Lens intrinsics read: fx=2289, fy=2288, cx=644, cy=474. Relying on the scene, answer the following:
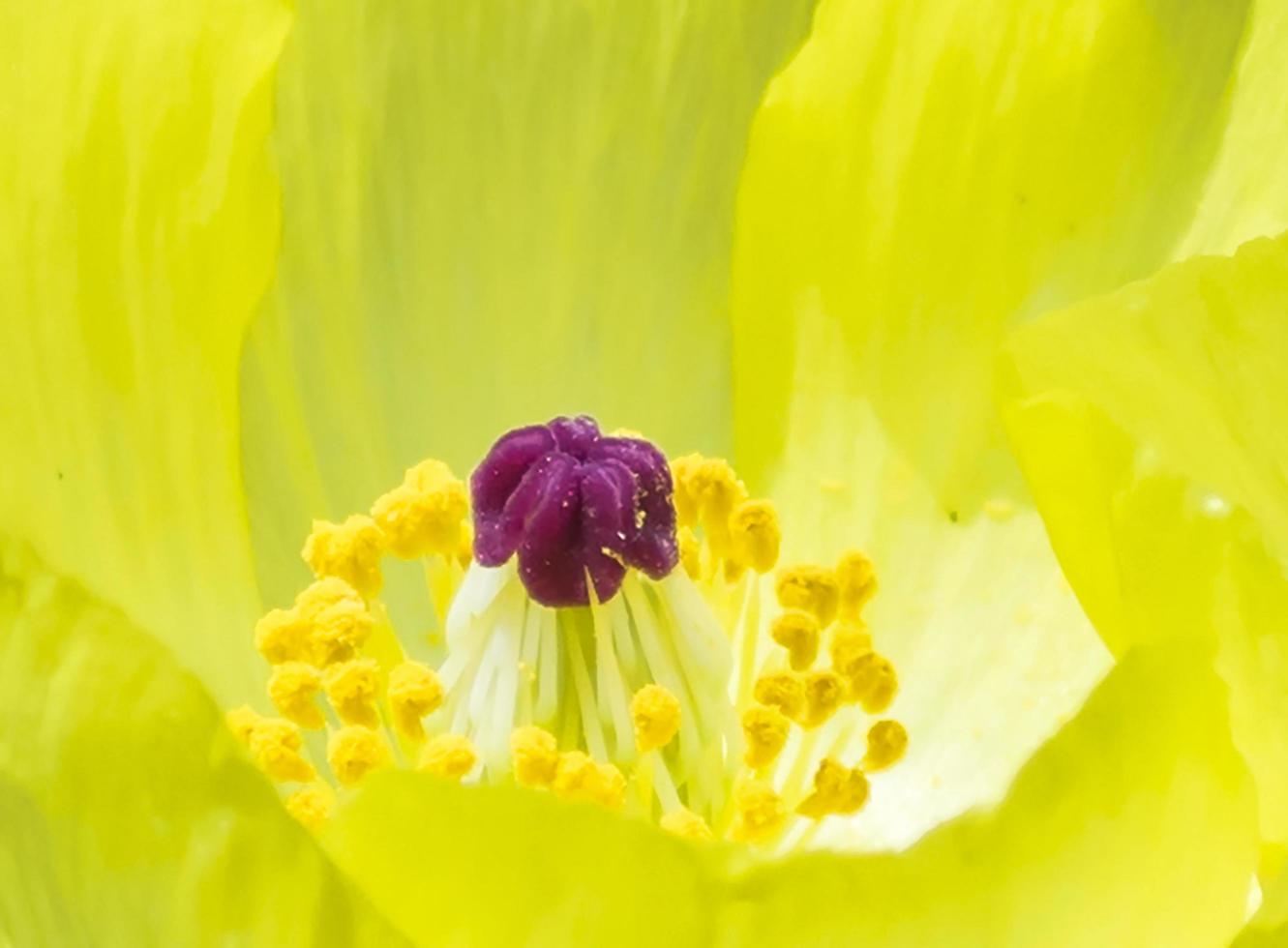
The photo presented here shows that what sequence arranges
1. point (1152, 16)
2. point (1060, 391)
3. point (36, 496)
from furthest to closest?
point (1152, 16), point (36, 496), point (1060, 391)

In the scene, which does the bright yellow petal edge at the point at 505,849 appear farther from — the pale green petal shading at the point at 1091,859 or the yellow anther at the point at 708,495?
the yellow anther at the point at 708,495

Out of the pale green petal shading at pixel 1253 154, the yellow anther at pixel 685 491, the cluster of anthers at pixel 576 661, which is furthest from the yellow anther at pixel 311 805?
the pale green petal shading at pixel 1253 154

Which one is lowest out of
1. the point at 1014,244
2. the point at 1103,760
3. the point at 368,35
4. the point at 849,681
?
the point at 1103,760

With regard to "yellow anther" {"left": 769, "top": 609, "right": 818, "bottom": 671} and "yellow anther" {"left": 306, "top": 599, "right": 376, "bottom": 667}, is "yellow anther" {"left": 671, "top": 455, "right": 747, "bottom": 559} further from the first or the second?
"yellow anther" {"left": 306, "top": 599, "right": 376, "bottom": 667}

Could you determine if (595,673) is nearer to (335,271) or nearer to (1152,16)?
(335,271)

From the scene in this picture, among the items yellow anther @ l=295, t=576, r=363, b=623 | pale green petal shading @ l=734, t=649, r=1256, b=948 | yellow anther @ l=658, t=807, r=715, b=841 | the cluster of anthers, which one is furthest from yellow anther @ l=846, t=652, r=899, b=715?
pale green petal shading @ l=734, t=649, r=1256, b=948

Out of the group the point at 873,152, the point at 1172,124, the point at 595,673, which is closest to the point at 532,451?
the point at 595,673

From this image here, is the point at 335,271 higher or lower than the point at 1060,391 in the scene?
higher
